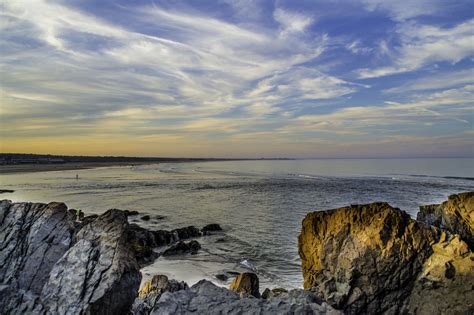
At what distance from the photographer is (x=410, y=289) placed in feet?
29.4

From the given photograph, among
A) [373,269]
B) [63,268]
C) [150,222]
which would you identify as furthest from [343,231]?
[150,222]

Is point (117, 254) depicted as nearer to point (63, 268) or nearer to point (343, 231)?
point (63, 268)

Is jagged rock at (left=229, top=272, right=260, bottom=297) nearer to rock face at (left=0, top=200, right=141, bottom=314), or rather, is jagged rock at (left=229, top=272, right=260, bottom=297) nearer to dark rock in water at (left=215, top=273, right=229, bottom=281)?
dark rock in water at (left=215, top=273, right=229, bottom=281)

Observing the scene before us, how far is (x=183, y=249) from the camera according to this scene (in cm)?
2191

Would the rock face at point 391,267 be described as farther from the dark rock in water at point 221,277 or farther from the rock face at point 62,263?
the dark rock in water at point 221,277

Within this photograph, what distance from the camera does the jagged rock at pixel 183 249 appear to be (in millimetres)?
21297

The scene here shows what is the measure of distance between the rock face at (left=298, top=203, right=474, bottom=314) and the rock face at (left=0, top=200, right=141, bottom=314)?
17.2ft

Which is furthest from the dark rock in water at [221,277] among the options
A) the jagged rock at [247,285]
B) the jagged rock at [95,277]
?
the jagged rock at [95,277]

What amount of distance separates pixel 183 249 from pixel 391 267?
1514 centimetres

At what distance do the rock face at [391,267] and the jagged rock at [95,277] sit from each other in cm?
507

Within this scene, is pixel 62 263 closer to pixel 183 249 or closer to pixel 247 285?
pixel 247 285

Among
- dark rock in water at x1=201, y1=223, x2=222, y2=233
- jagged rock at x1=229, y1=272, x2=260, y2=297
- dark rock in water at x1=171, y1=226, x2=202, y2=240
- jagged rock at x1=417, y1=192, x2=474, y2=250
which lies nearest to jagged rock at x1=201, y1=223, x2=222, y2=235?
dark rock in water at x1=201, y1=223, x2=222, y2=233

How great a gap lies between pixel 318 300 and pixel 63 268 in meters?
5.82

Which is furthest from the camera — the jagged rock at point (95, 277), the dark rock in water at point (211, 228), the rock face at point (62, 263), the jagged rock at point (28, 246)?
the dark rock in water at point (211, 228)
